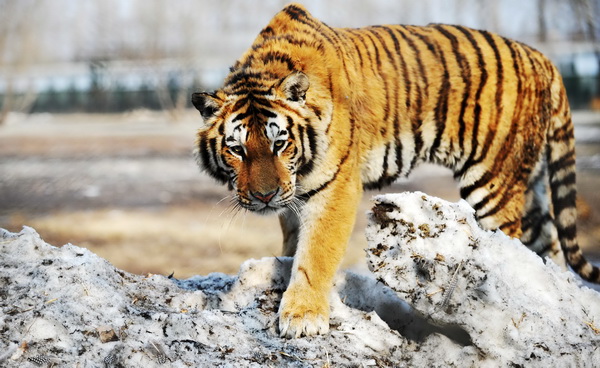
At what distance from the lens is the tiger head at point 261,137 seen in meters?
2.42

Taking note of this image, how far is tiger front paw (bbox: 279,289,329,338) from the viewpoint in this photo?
7.55 ft

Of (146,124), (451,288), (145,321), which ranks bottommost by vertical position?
(146,124)

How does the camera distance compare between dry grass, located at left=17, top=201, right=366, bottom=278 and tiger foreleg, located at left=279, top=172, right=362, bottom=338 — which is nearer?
tiger foreleg, located at left=279, top=172, right=362, bottom=338

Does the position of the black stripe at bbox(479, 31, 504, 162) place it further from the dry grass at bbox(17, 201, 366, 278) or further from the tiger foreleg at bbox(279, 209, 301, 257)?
the dry grass at bbox(17, 201, 366, 278)

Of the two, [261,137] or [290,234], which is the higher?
[261,137]

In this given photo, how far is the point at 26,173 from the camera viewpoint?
10047 millimetres

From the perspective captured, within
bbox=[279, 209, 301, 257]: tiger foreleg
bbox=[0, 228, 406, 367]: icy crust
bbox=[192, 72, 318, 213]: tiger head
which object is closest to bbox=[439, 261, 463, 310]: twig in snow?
bbox=[0, 228, 406, 367]: icy crust

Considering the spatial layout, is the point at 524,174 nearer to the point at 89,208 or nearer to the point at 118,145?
the point at 89,208

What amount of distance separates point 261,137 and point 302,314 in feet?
2.30

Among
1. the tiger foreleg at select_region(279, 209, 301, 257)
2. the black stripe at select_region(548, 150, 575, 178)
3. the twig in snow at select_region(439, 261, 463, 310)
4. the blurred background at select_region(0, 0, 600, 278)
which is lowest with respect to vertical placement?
the blurred background at select_region(0, 0, 600, 278)

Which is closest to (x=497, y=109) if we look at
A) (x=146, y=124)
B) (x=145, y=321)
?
(x=145, y=321)

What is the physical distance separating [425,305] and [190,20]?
62.5 feet

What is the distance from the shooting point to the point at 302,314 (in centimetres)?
232

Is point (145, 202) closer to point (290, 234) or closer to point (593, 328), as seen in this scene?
point (290, 234)
